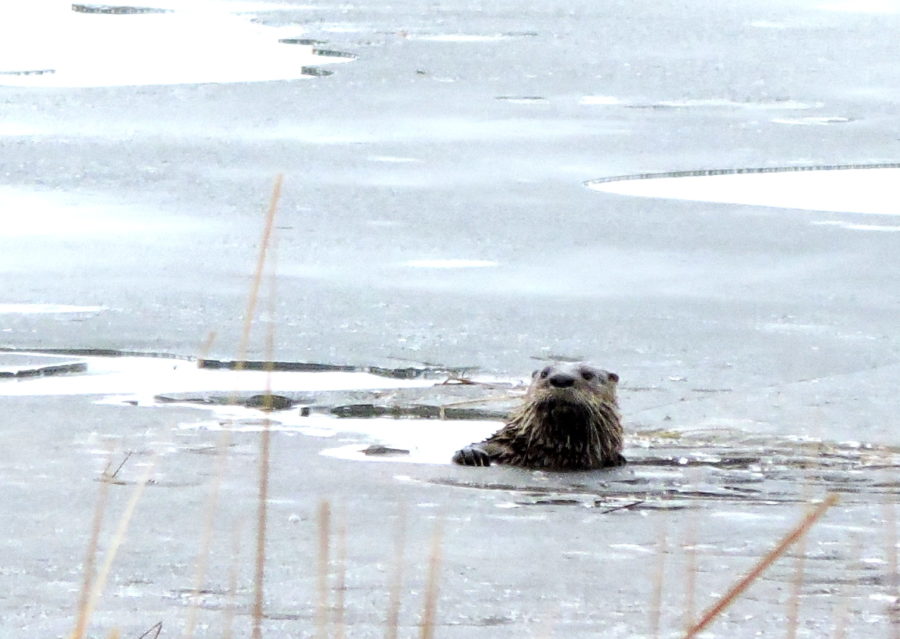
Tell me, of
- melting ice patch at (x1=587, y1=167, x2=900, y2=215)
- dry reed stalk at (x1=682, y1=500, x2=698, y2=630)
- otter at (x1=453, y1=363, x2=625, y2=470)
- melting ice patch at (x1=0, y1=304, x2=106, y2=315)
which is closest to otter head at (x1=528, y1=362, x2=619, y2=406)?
otter at (x1=453, y1=363, x2=625, y2=470)

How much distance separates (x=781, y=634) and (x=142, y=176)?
675 centimetres

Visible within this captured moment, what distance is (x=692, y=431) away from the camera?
5.39 m

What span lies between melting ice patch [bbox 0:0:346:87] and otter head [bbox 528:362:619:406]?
7.94m

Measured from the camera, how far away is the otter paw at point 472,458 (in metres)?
4.96

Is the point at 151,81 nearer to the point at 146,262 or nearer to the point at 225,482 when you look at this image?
the point at 146,262

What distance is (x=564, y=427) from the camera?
517 centimetres

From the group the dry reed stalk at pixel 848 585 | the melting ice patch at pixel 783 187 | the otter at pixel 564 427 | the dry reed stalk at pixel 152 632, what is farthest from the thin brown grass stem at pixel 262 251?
the melting ice patch at pixel 783 187

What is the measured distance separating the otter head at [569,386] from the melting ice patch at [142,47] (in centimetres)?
794

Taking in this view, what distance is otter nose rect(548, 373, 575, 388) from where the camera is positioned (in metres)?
5.17

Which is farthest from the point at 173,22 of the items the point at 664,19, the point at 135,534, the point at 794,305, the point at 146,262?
the point at 135,534

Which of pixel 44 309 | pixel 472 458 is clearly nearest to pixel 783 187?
pixel 44 309

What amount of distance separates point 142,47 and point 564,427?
33.1ft

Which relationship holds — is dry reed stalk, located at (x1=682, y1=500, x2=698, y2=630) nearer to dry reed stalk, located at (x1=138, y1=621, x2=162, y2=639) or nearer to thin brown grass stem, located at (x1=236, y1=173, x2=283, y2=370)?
thin brown grass stem, located at (x1=236, y1=173, x2=283, y2=370)

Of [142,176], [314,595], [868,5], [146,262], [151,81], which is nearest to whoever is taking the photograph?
[314,595]
